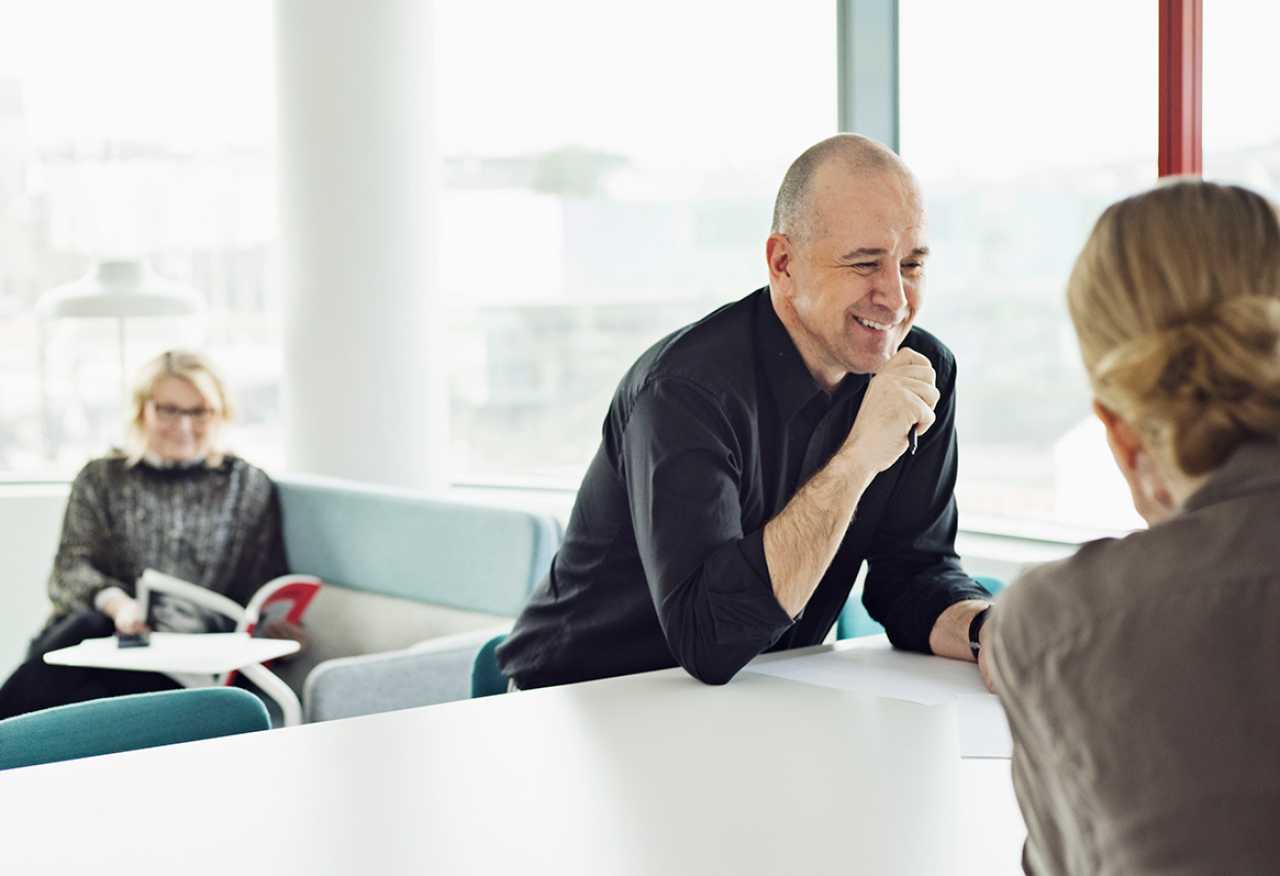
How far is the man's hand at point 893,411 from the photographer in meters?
2.14

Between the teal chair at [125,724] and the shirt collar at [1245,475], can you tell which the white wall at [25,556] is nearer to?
the teal chair at [125,724]

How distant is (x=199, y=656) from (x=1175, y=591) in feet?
9.61

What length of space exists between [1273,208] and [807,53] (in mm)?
4147

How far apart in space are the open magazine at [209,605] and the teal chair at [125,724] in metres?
1.94

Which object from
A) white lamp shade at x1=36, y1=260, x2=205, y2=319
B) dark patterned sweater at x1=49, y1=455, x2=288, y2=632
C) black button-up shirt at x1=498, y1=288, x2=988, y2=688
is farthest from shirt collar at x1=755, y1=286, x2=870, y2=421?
white lamp shade at x1=36, y1=260, x2=205, y2=319

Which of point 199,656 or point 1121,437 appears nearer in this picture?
point 1121,437

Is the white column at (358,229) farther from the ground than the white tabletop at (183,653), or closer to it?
farther from the ground

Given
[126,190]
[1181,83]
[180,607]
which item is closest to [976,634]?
[1181,83]

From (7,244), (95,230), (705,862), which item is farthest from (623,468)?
(7,244)

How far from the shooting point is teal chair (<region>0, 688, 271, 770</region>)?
207 cm

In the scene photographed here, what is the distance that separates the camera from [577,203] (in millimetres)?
5902

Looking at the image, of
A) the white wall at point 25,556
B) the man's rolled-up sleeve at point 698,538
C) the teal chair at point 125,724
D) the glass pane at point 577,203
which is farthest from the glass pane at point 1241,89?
the white wall at point 25,556

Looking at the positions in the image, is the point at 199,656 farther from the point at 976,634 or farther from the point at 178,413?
the point at 976,634

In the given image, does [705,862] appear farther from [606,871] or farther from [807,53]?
[807,53]
